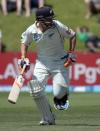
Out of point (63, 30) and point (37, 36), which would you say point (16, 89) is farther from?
point (63, 30)

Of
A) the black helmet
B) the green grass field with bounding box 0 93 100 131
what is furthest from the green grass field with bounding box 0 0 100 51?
the black helmet

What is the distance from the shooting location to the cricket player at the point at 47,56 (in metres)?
11.5

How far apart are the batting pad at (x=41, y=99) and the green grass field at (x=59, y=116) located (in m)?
0.19

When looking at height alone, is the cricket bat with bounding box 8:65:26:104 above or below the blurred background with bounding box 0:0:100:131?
above

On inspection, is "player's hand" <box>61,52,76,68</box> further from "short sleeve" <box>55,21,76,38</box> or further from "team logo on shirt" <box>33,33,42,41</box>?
"team logo on shirt" <box>33,33,42,41</box>

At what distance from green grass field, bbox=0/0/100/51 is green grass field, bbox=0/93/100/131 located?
6.84 metres

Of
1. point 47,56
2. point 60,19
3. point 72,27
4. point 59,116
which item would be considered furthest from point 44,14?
point 60,19

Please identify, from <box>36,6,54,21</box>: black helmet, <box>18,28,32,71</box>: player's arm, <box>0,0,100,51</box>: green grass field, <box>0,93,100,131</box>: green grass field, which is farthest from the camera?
<box>0,0,100,51</box>: green grass field

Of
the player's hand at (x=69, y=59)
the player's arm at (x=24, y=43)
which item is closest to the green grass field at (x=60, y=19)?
the player's hand at (x=69, y=59)

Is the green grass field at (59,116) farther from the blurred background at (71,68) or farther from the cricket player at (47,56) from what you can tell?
the cricket player at (47,56)

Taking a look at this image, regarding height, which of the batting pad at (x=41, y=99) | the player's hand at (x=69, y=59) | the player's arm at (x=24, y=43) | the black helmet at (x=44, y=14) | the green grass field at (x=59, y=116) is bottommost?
the green grass field at (x=59, y=116)

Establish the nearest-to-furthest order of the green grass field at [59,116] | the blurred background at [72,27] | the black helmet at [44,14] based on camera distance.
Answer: the green grass field at [59,116]
the black helmet at [44,14]
the blurred background at [72,27]

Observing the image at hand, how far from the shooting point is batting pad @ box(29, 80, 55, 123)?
37.7 feet

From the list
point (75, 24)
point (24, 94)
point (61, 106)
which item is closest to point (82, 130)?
point (61, 106)
